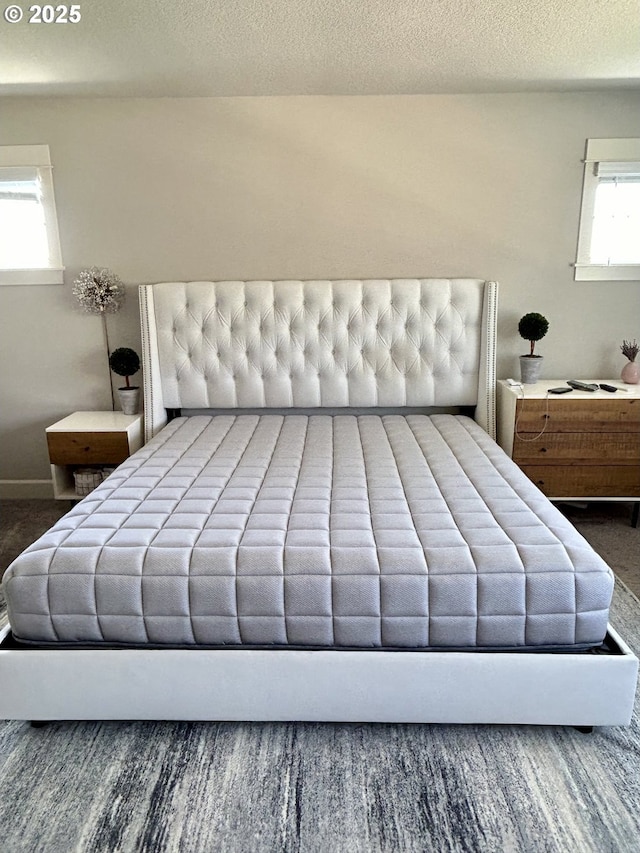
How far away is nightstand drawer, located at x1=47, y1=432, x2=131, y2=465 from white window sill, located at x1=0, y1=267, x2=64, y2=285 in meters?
0.91

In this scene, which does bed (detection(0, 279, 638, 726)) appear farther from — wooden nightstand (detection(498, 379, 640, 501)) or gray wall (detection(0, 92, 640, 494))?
gray wall (detection(0, 92, 640, 494))

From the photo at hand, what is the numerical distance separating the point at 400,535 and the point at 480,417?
165 cm

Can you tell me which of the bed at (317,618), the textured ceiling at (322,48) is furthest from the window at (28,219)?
the bed at (317,618)

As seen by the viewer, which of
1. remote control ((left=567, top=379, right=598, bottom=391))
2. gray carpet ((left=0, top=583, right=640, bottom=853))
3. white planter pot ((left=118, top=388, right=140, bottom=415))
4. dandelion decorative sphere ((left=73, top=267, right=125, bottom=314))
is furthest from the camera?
white planter pot ((left=118, top=388, right=140, bottom=415))

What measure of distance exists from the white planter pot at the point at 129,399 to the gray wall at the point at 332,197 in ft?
1.11

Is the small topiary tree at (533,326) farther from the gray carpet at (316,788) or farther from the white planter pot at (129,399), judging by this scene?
the white planter pot at (129,399)

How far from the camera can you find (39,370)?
3.63 meters

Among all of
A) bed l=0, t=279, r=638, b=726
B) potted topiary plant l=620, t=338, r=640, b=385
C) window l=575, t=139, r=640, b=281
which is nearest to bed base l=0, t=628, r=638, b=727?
bed l=0, t=279, r=638, b=726

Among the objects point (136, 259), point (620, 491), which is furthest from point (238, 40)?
point (620, 491)

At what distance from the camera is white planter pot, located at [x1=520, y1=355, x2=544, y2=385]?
3.36 m

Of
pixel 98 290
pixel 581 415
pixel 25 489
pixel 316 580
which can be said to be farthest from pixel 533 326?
pixel 25 489

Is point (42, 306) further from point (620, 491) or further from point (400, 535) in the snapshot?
point (620, 491)

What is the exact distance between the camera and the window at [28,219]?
335 centimetres

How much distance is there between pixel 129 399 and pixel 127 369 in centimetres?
18
